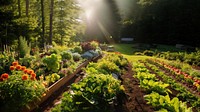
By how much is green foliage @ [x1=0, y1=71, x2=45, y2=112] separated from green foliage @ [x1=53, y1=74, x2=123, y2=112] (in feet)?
2.46

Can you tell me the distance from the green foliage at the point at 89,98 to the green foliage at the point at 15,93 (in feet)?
2.46

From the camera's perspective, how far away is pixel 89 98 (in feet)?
18.2

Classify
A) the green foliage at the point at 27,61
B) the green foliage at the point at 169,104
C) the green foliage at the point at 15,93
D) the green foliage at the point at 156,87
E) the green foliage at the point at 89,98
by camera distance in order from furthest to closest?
the green foliage at the point at 27,61 → the green foliage at the point at 156,87 → the green foliage at the point at 169,104 → the green foliage at the point at 89,98 → the green foliage at the point at 15,93

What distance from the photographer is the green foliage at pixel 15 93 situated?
5.00 m

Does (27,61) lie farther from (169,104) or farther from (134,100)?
(169,104)

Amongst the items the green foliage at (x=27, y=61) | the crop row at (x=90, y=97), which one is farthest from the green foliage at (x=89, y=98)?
the green foliage at (x=27, y=61)

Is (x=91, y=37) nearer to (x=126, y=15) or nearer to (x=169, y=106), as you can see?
(x=126, y=15)

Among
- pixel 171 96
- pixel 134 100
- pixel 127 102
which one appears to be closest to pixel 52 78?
pixel 127 102

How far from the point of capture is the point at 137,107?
6.27 meters

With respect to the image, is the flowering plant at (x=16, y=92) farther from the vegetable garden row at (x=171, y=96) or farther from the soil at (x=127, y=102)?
the vegetable garden row at (x=171, y=96)

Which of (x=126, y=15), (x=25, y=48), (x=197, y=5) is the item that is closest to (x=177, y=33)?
(x=197, y=5)

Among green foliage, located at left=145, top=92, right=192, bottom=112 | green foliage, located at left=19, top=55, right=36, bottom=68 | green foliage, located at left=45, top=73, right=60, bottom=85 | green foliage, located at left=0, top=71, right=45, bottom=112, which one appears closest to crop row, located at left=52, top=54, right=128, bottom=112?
green foliage, located at left=0, top=71, right=45, bottom=112

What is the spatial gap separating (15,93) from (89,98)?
1742 millimetres

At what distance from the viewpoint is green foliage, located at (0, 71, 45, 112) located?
500 cm
